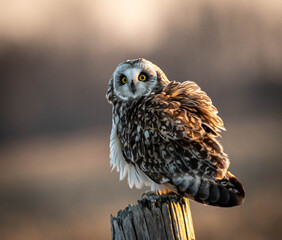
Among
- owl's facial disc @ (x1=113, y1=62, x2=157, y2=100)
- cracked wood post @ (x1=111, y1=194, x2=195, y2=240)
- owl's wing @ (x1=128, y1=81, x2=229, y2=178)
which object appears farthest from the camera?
owl's facial disc @ (x1=113, y1=62, x2=157, y2=100)

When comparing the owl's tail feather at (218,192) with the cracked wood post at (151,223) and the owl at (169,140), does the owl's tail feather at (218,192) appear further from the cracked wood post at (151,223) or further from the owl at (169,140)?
the cracked wood post at (151,223)

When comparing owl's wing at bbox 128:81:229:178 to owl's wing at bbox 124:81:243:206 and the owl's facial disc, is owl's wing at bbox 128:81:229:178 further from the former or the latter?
the owl's facial disc

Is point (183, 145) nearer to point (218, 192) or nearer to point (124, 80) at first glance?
point (218, 192)

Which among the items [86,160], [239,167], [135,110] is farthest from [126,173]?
[86,160]

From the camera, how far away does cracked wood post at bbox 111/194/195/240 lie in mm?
2822

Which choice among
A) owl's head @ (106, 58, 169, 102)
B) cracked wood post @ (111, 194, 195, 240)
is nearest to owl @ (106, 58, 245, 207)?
owl's head @ (106, 58, 169, 102)

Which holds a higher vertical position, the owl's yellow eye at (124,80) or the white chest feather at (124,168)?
the owl's yellow eye at (124,80)

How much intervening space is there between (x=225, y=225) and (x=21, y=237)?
11.3 feet

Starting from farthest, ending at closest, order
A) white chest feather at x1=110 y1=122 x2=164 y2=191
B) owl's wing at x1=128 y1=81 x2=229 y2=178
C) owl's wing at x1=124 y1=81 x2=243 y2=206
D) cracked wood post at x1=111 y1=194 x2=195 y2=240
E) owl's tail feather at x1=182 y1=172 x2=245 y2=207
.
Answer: white chest feather at x1=110 y1=122 x2=164 y2=191, owl's wing at x1=128 y1=81 x2=229 y2=178, owl's wing at x1=124 y1=81 x2=243 y2=206, owl's tail feather at x1=182 y1=172 x2=245 y2=207, cracked wood post at x1=111 y1=194 x2=195 y2=240

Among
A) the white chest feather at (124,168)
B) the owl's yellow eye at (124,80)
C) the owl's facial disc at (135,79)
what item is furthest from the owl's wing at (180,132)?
the owl's yellow eye at (124,80)

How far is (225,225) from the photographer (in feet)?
24.6

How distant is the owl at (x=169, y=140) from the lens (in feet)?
10.8

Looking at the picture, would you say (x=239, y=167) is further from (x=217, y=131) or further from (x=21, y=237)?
(x=217, y=131)

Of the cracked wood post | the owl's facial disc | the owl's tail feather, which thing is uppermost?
the owl's facial disc
